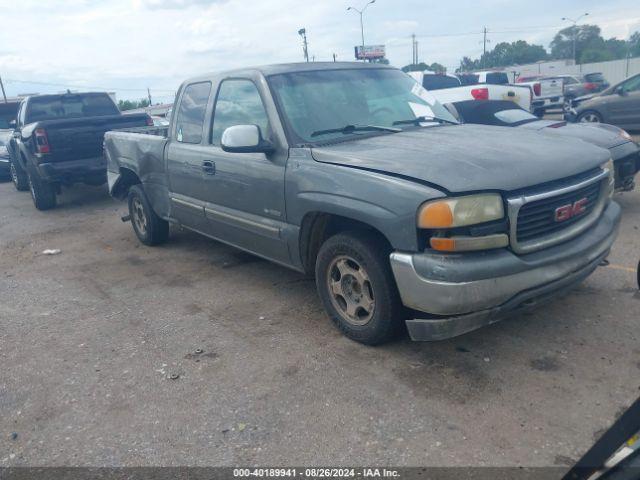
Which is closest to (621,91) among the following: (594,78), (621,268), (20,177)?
(621,268)

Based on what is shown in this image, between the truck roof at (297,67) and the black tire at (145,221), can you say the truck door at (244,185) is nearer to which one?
the truck roof at (297,67)

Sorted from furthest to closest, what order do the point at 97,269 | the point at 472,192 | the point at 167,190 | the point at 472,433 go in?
the point at 97,269, the point at 167,190, the point at 472,192, the point at 472,433

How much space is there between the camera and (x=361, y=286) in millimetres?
3678

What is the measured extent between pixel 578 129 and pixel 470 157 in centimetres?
409

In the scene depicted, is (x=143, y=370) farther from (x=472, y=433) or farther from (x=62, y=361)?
(x=472, y=433)

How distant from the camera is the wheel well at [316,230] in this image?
152 inches

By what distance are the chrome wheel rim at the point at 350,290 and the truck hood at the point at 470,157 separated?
2.21ft

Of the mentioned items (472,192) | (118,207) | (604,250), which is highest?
(472,192)

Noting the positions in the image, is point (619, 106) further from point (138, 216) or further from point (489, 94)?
point (138, 216)

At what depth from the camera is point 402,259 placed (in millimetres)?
3219

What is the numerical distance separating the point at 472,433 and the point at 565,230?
1395 millimetres

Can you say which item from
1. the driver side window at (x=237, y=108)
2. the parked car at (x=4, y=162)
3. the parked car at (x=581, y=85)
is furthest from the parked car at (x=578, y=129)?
the parked car at (x=581, y=85)

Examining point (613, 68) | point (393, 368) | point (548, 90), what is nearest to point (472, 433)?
point (393, 368)

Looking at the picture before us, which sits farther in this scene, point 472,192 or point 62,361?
point 62,361
